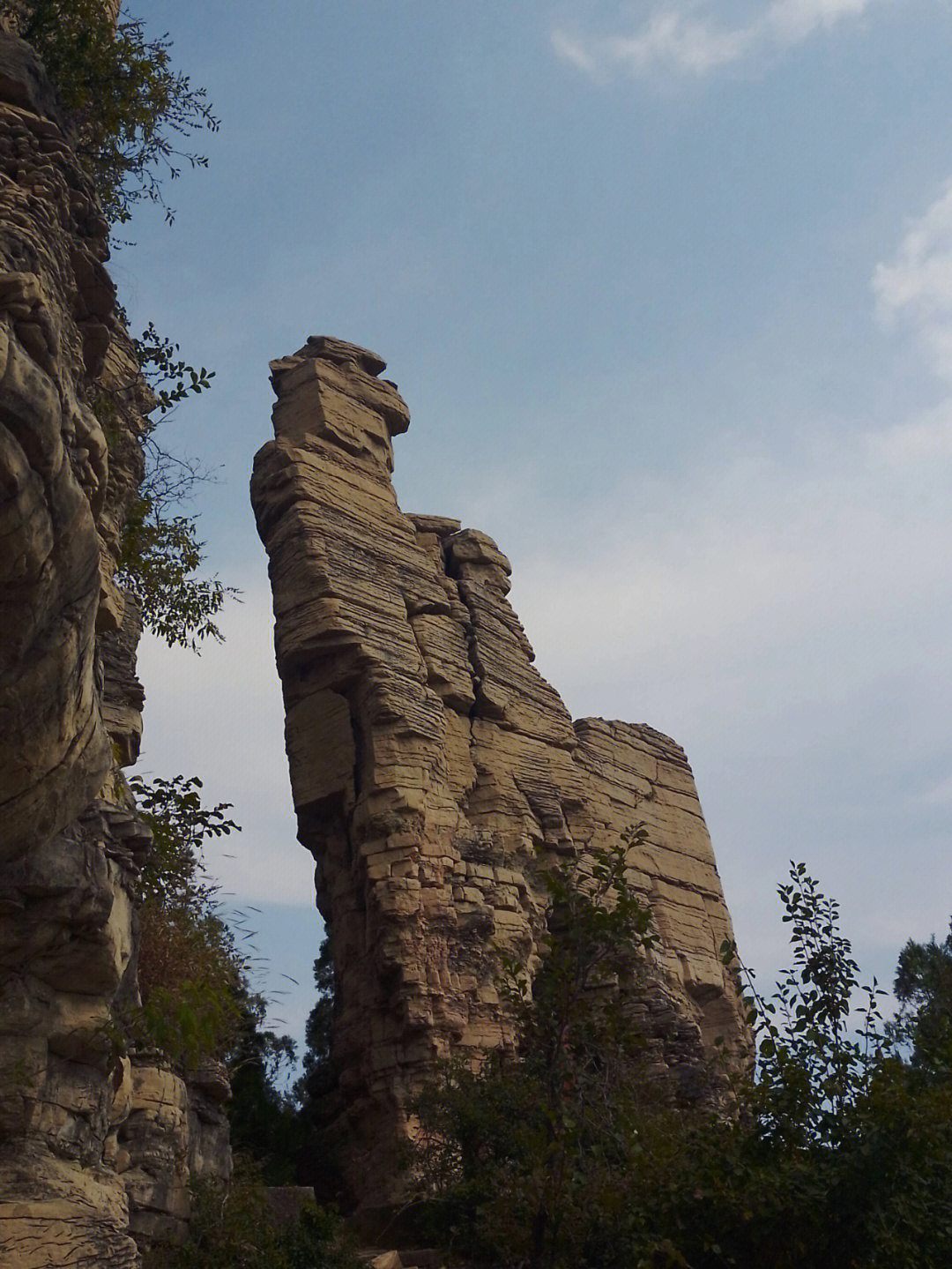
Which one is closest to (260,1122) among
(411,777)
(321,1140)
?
(321,1140)

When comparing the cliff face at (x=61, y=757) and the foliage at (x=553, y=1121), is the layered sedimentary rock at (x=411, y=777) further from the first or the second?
the cliff face at (x=61, y=757)

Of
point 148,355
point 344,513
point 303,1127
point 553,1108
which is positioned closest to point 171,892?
point 553,1108

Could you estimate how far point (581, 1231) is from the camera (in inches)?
480

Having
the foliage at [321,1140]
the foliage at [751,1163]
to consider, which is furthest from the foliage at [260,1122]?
the foliage at [751,1163]

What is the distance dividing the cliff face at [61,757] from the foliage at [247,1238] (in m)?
0.37

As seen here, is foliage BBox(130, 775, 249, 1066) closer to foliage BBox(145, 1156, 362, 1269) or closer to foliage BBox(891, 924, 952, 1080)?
foliage BBox(145, 1156, 362, 1269)

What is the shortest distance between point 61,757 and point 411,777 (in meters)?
12.3

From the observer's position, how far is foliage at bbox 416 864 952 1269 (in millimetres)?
11508

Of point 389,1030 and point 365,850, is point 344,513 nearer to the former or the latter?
point 365,850

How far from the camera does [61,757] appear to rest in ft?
23.5

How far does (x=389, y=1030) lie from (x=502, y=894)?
281 cm

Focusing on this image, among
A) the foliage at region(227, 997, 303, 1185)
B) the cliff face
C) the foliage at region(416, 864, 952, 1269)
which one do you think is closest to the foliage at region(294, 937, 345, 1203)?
the foliage at region(227, 997, 303, 1185)

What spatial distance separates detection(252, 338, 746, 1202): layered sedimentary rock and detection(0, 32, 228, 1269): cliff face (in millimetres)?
6788

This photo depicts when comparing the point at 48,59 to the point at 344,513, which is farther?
the point at 344,513
